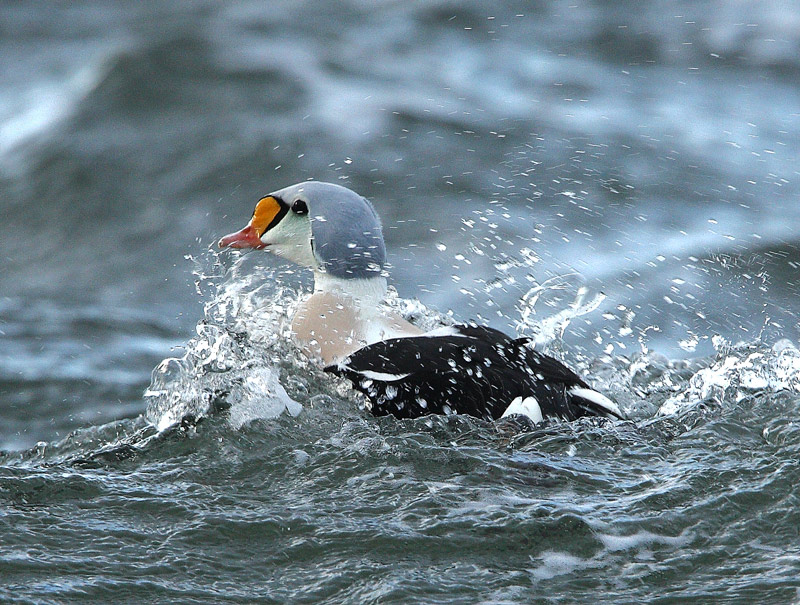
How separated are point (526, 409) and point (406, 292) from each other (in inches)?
70.7

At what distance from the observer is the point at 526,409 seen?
3.42 metres

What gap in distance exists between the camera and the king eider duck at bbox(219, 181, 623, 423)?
11.3 ft

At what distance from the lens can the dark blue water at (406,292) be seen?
278 cm

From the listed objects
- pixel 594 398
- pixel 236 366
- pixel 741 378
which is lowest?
pixel 741 378

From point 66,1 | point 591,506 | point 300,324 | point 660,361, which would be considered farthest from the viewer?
point 66,1

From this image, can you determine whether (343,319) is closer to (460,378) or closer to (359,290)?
(359,290)

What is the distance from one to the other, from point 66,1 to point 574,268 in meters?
4.95

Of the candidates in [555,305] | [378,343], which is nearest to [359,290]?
[378,343]

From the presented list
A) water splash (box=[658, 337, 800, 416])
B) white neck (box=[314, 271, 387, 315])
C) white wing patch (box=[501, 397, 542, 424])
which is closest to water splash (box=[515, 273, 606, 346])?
water splash (box=[658, 337, 800, 416])

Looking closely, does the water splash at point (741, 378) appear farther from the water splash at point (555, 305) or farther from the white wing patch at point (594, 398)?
the water splash at point (555, 305)

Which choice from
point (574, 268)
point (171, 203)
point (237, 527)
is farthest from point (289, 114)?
point (237, 527)

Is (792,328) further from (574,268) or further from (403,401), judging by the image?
(403,401)

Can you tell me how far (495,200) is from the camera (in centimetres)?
585

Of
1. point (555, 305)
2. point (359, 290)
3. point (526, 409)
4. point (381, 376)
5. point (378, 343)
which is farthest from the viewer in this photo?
point (555, 305)
